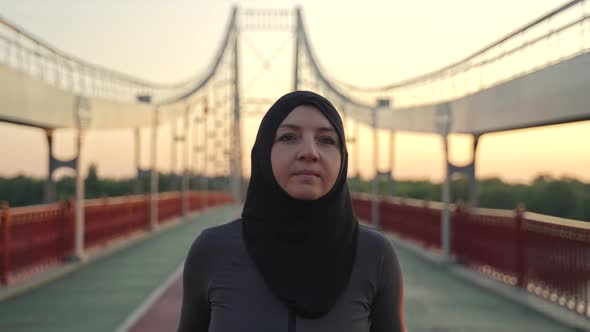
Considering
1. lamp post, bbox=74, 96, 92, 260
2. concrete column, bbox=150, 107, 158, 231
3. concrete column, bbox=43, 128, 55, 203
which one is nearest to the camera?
concrete column, bbox=43, 128, 55, 203

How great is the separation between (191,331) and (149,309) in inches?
231

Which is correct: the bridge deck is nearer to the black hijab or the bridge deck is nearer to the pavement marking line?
the pavement marking line

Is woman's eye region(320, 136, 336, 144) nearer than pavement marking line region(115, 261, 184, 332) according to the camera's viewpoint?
Yes

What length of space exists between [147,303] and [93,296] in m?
1.13

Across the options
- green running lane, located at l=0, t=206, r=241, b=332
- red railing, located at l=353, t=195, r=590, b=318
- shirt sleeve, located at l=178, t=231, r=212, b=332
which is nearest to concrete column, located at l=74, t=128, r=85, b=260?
green running lane, located at l=0, t=206, r=241, b=332

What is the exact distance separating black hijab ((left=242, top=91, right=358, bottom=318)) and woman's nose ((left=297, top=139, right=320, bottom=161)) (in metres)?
0.09

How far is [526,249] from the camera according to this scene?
876cm

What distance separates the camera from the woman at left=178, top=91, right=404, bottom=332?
1793 mm

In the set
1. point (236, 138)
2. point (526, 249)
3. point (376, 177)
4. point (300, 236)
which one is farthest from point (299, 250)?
point (236, 138)

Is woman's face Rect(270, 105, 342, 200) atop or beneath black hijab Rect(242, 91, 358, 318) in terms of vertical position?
atop

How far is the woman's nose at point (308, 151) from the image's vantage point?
5.82 feet

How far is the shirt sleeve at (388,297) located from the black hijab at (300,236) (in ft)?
0.33

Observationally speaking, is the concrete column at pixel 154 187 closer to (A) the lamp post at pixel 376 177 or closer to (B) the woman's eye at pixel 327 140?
(A) the lamp post at pixel 376 177

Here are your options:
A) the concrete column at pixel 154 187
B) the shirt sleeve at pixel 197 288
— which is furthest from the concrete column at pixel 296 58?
the shirt sleeve at pixel 197 288
